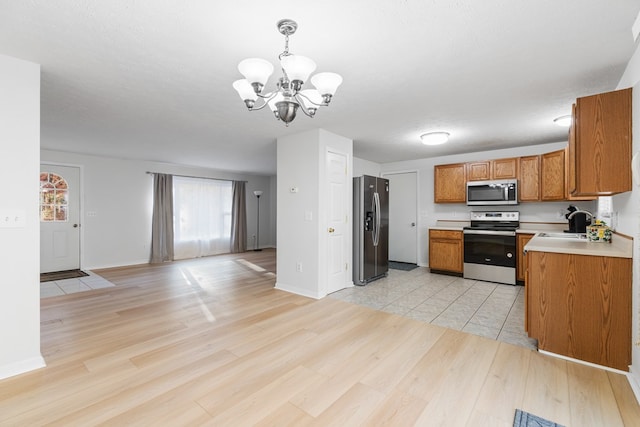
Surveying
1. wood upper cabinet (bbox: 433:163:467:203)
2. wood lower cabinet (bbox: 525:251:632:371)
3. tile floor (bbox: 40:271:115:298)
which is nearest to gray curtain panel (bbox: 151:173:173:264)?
tile floor (bbox: 40:271:115:298)

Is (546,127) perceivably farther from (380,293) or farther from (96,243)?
(96,243)

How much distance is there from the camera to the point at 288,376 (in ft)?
6.76

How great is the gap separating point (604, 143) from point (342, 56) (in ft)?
6.54

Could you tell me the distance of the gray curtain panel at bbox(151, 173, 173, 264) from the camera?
6.48 meters

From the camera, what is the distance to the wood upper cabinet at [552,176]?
427 centimetres

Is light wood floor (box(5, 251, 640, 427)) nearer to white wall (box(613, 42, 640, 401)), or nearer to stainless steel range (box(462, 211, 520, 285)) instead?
white wall (box(613, 42, 640, 401))

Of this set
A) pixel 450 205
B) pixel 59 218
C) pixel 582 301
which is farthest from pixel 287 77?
pixel 59 218

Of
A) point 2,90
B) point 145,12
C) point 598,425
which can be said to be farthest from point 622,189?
point 2,90

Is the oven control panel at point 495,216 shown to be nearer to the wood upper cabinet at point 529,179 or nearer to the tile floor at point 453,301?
the wood upper cabinet at point 529,179

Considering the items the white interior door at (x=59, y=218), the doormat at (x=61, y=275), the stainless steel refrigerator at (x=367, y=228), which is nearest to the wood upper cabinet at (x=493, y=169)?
the stainless steel refrigerator at (x=367, y=228)

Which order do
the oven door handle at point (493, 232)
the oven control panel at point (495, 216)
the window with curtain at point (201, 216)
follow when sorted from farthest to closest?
the window with curtain at point (201, 216), the oven control panel at point (495, 216), the oven door handle at point (493, 232)

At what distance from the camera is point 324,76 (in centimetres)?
176

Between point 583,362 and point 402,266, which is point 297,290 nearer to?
point 402,266

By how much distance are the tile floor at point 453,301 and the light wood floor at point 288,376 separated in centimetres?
25
